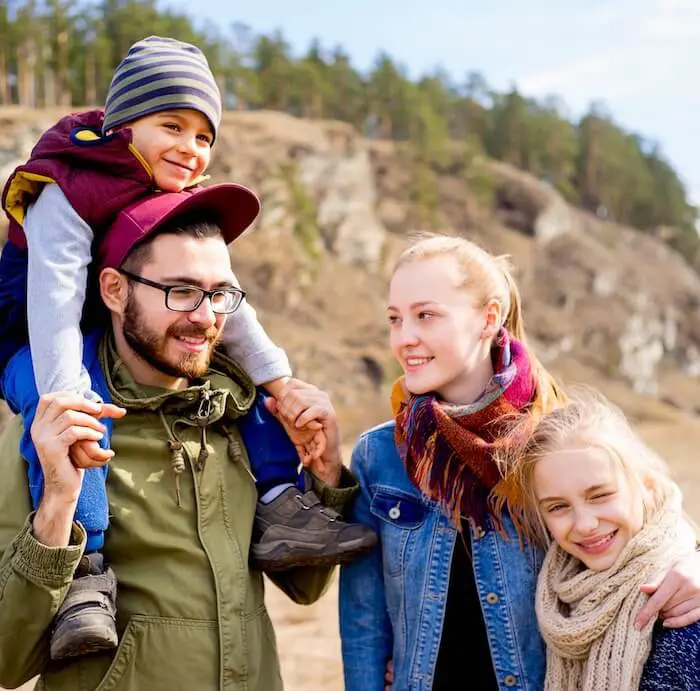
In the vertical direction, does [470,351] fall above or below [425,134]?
below

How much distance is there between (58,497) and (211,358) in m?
0.68

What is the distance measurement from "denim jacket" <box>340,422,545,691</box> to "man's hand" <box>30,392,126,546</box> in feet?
2.90

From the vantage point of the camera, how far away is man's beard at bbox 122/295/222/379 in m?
2.30

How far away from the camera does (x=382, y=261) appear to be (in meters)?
37.2

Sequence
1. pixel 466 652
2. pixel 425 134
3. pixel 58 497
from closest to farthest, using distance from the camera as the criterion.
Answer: pixel 58 497 → pixel 466 652 → pixel 425 134

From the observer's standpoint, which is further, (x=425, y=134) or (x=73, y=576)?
(x=425, y=134)

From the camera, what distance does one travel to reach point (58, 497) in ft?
6.64

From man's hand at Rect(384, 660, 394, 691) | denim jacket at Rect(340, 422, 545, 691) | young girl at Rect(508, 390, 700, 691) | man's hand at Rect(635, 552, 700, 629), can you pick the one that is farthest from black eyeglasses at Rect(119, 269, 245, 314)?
man's hand at Rect(635, 552, 700, 629)

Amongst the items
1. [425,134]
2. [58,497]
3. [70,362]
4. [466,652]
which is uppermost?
[425,134]

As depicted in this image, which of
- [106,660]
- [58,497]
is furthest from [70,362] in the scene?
[106,660]

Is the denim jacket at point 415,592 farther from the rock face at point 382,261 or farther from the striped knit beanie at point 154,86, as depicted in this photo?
the rock face at point 382,261

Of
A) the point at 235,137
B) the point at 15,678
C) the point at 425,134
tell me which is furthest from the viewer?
the point at 425,134

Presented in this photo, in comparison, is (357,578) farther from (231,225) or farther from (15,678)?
(231,225)

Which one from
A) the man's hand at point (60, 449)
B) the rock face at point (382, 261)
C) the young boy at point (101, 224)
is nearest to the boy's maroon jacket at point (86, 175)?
the young boy at point (101, 224)
